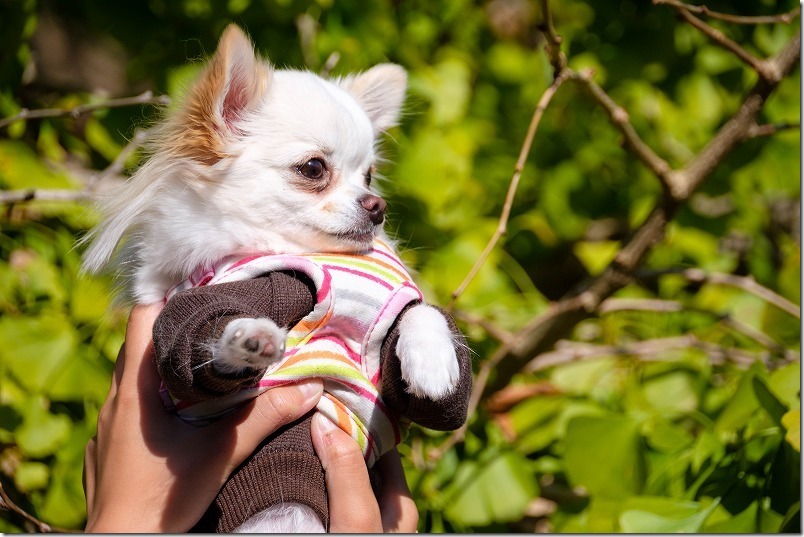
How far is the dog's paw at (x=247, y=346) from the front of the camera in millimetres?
834

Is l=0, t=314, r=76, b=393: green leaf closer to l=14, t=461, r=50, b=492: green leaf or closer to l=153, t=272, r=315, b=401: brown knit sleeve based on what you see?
l=14, t=461, r=50, b=492: green leaf

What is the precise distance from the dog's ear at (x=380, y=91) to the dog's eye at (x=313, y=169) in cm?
24

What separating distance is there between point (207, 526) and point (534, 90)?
187 centimetres

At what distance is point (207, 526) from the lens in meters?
→ 1.11

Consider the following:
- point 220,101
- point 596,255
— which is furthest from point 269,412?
point 596,255

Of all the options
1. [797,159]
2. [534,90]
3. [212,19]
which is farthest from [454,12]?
[797,159]

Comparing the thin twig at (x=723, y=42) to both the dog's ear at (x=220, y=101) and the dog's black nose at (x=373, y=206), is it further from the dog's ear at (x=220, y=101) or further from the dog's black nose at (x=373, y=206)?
the dog's ear at (x=220, y=101)

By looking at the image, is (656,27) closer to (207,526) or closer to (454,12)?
(454,12)

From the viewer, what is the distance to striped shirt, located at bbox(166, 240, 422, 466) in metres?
1.00

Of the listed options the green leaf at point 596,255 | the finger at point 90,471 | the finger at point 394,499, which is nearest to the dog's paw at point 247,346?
the finger at point 394,499

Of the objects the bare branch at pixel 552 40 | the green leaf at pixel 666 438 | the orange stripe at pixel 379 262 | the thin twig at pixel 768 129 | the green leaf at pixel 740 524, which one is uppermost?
the bare branch at pixel 552 40

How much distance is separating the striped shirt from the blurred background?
30 centimetres

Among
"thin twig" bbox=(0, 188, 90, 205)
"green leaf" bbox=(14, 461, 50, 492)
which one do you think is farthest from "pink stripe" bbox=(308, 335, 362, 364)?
"green leaf" bbox=(14, 461, 50, 492)

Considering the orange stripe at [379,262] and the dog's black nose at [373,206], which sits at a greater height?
the dog's black nose at [373,206]
